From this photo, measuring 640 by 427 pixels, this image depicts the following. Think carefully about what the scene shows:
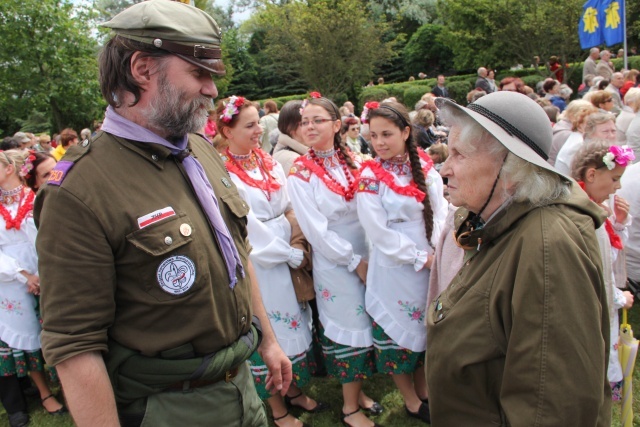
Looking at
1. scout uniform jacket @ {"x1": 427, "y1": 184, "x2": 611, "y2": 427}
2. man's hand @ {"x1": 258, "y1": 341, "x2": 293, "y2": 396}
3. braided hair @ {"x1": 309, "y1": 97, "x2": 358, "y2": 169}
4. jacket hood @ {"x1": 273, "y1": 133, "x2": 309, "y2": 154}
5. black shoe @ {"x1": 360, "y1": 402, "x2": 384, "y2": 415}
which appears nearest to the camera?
scout uniform jacket @ {"x1": 427, "y1": 184, "x2": 611, "y2": 427}

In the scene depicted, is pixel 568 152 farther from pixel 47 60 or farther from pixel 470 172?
pixel 47 60

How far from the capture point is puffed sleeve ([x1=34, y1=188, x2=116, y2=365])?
149cm

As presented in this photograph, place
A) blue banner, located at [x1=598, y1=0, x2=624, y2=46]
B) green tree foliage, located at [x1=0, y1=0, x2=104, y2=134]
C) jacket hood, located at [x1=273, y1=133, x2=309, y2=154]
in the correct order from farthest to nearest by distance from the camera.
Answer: green tree foliage, located at [x1=0, y1=0, x2=104, y2=134], blue banner, located at [x1=598, y1=0, x2=624, y2=46], jacket hood, located at [x1=273, y1=133, x2=309, y2=154]

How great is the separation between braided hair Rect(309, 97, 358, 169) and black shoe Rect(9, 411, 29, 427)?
319cm

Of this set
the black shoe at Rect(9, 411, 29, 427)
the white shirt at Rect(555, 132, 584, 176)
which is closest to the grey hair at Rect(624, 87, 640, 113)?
the white shirt at Rect(555, 132, 584, 176)

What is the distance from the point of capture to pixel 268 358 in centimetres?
215

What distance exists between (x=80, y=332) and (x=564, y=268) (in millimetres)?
1422

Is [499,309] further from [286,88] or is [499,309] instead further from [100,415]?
[286,88]

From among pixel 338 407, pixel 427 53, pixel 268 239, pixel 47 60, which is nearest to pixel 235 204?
pixel 268 239

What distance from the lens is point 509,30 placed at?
76.8 feet

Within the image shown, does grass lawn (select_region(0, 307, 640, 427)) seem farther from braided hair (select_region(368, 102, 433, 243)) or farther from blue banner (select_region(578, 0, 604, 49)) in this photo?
blue banner (select_region(578, 0, 604, 49))

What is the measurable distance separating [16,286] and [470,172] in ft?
11.9

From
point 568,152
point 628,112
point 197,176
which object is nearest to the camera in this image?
point 197,176

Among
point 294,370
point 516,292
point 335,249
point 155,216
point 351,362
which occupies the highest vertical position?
point 155,216
